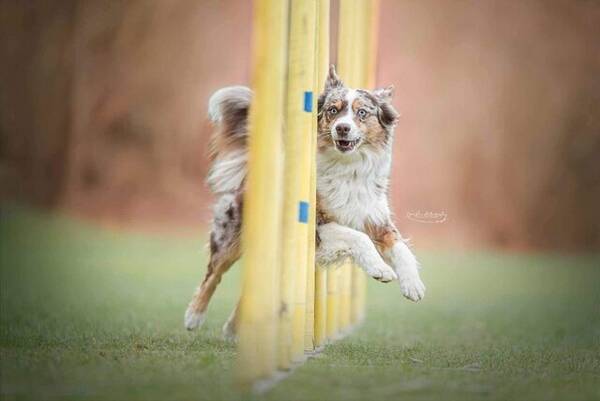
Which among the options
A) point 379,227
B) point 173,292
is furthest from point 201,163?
point 379,227

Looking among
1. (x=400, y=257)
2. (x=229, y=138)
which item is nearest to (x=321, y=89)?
(x=229, y=138)

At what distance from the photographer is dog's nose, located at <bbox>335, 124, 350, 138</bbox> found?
13.0 ft

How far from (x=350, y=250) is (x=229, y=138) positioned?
898mm

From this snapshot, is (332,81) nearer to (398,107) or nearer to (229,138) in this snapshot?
(229,138)

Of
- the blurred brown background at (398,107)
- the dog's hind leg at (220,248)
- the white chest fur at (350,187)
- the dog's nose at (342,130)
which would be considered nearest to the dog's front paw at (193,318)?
the dog's hind leg at (220,248)

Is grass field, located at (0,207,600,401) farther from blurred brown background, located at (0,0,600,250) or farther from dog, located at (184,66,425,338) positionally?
blurred brown background, located at (0,0,600,250)

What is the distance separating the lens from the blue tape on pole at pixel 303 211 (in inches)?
139

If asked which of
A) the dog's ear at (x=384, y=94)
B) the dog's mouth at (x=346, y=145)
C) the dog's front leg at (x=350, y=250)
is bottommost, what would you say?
the dog's front leg at (x=350, y=250)

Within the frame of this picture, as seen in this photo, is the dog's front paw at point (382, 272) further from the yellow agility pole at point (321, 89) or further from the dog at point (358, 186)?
the yellow agility pole at point (321, 89)

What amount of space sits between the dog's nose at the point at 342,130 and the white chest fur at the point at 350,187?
11cm

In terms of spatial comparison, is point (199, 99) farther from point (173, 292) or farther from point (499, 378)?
point (499, 378)

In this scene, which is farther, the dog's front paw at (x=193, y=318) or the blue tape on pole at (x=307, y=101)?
the dog's front paw at (x=193, y=318)

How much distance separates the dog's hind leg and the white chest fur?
476 millimetres

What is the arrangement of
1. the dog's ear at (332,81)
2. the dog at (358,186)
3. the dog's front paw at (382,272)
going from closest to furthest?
1. the dog's front paw at (382,272)
2. the dog at (358,186)
3. the dog's ear at (332,81)
